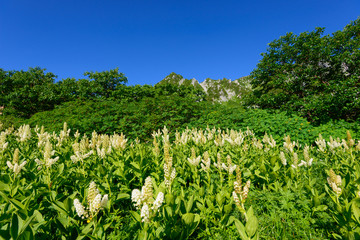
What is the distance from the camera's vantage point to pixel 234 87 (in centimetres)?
11019

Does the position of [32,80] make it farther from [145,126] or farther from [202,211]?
[202,211]

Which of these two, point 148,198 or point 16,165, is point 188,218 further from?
point 16,165

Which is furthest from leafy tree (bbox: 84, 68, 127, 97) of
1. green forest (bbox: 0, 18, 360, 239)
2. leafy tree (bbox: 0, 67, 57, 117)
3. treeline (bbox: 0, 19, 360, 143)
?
treeline (bbox: 0, 19, 360, 143)

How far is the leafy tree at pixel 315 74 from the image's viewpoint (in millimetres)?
8438

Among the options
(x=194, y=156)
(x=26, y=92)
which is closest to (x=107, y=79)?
(x=26, y=92)

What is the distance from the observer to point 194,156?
262 cm

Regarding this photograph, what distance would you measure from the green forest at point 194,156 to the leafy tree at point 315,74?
66 millimetres

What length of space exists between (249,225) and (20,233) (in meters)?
1.65

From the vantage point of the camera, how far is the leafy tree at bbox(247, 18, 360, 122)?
8438mm

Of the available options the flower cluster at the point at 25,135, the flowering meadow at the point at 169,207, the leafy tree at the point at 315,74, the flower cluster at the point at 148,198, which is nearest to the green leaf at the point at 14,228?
the flowering meadow at the point at 169,207

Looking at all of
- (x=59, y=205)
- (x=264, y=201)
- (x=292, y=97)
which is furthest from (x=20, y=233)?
(x=292, y=97)

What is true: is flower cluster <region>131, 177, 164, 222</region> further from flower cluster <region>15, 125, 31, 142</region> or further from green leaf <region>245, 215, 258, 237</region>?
flower cluster <region>15, 125, 31, 142</region>

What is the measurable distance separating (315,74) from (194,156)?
11.6 m

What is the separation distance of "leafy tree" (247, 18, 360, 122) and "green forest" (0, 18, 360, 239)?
0.22ft
